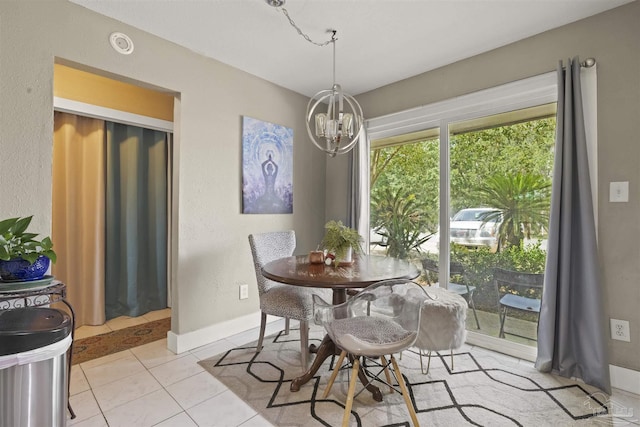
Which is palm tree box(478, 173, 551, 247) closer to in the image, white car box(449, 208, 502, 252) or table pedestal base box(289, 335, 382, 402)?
white car box(449, 208, 502, 252)

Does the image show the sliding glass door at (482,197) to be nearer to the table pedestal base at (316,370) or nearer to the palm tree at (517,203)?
the palm tree at (517,203)

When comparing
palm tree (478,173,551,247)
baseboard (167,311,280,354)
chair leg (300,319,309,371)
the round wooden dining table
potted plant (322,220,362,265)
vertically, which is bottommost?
baseboard (167,311,280,354)

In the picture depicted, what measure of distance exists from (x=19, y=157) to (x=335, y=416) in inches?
90.6

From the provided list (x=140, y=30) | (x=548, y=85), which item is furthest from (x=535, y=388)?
(x=140, y=30)

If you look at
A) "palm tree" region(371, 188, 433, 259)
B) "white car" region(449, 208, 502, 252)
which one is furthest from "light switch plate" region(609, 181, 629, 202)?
"palm tree" region(371, 188, 433, 259)

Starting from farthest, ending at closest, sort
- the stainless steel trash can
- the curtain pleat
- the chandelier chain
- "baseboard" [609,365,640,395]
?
the curtain pleat, the chandelier chain, "baseboard" [609,365,640,395], the stainless steel trash can

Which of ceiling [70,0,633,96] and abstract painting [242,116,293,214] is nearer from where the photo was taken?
ceiling [70,0,633,96]

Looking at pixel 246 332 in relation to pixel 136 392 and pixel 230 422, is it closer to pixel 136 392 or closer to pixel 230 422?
pixel 136 392

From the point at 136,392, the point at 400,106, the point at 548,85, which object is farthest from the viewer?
the point at 400,106

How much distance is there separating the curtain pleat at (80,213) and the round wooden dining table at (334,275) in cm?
207

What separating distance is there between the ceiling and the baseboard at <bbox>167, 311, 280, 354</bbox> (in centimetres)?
231

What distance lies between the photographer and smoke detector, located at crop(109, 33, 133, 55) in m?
2.16

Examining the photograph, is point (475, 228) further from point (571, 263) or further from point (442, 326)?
point (442, 326)

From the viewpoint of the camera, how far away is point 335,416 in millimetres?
1708
